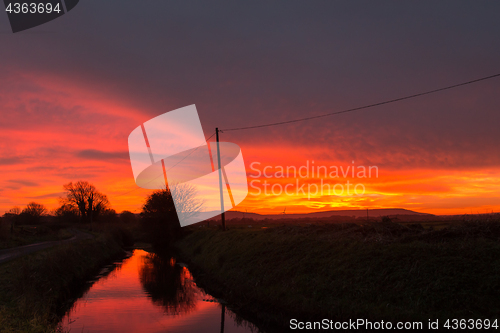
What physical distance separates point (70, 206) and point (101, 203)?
852cm

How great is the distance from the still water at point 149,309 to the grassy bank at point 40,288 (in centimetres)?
→ 93

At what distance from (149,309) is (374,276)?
9.80 metres

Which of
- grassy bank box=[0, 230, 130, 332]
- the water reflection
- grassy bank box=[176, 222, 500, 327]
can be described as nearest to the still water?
the water reflection

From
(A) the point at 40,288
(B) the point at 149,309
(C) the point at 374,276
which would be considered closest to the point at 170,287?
(B) the point at 149,309

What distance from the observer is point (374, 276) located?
422 inches

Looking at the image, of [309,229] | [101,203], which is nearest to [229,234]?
[309,229]

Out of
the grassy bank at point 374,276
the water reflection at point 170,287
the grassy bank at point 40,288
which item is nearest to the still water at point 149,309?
the water reflection at point 170,287

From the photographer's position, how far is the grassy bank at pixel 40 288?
31.5 ft

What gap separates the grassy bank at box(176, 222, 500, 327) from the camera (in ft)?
29.1

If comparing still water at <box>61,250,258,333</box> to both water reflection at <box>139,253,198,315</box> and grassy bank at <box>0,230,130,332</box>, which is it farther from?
grassy bank at <box>0,230,130,332</box>

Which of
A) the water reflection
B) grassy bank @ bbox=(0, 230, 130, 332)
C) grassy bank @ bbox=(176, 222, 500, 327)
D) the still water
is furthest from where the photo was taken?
the water reflection

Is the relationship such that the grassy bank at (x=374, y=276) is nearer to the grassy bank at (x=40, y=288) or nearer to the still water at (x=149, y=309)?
the still water at (x=149, y=309)

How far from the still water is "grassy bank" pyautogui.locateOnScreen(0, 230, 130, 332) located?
3.04ft

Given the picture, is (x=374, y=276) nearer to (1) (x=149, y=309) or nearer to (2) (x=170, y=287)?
(1) (x=149, y=309)
